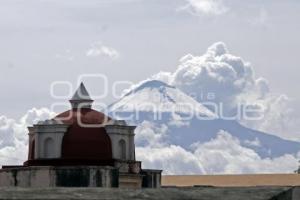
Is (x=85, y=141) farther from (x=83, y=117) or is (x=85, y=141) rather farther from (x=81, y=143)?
(x=83, y=117)

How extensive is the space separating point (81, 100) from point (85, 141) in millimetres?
2919

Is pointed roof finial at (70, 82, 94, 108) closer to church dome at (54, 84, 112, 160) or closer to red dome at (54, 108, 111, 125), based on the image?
red dome at (54, 108, 111, 125)

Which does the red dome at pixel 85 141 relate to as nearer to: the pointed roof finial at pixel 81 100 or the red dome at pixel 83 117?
the red dome at pixel 83 117

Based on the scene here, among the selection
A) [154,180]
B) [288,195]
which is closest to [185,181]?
[154,180]

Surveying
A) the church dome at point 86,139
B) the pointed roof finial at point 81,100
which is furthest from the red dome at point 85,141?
the pointed roof finial at point 81,100

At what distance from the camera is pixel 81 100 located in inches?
1502

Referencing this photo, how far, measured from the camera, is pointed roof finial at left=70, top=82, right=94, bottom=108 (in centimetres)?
3791

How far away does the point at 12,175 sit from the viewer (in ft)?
117

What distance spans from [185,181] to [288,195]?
7476 centimetres

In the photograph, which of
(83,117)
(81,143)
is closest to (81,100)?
(83,117)

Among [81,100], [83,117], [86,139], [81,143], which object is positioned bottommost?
[81,143]

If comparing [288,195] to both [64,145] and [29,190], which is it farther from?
[64,145]

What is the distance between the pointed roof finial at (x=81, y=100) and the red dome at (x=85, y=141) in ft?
4.59

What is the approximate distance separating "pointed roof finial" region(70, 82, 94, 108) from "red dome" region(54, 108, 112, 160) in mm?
1398
